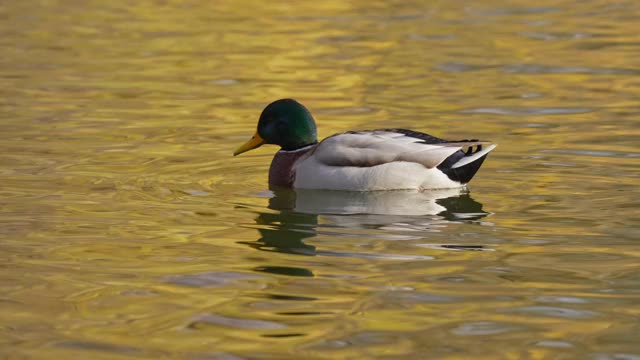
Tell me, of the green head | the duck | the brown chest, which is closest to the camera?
the duck

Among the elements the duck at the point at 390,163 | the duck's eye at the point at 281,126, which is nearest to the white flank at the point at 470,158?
the duck at the point at 390,163

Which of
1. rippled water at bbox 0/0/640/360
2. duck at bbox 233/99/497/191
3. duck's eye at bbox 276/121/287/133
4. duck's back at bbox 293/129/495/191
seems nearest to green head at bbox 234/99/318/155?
duck's eye at bbox 276/121/287/133

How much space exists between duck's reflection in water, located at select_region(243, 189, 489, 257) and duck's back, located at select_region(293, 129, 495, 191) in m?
0.07

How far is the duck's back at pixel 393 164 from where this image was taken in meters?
10.7

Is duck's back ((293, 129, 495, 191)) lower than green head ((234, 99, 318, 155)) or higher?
lower

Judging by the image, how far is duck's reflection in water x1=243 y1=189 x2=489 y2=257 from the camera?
362 inches

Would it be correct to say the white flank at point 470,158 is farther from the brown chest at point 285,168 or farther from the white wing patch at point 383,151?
the brown chest at point 285,168

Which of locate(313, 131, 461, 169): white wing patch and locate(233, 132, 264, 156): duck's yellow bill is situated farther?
locate(233, 132, 264, 156): duck's yellow bill

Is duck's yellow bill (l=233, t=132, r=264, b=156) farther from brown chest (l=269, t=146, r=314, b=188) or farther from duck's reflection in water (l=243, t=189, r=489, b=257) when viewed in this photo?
duck's reflection in water (l=243, t=189, r=489, b=257)

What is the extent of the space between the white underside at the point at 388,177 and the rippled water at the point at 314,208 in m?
0.11

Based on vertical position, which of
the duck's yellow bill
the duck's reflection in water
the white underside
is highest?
the duck's yellow bill

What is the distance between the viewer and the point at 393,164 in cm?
1070

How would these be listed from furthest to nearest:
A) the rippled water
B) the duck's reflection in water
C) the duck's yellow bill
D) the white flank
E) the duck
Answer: the duck's yellow bill → the duck → the white flank → the duck's reflection in water → the rippled water

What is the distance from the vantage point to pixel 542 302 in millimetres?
7441
